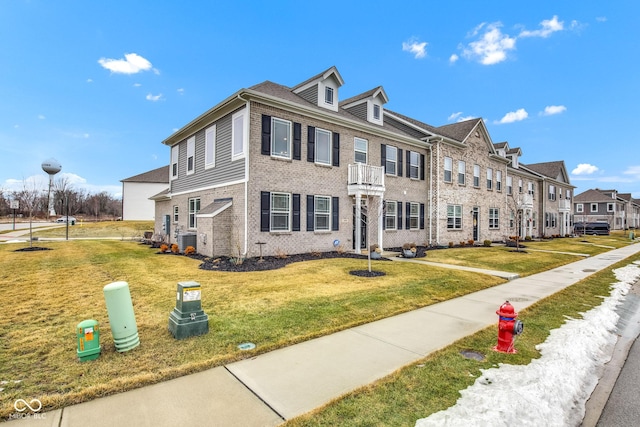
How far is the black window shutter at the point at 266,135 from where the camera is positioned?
42.8ft

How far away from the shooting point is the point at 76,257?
13.4 metres

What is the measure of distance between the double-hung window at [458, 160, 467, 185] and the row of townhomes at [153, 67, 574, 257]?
8 centimetres

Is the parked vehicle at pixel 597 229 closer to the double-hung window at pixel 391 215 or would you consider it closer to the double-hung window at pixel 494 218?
the double-hung window at pixel 494 218

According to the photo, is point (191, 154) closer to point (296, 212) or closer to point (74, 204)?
point (296, 212)

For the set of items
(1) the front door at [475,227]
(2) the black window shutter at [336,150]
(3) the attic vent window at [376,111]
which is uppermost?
(3) the attic vent window at [376,111]

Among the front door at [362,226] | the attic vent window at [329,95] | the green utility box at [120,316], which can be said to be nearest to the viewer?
the green utility box at [120,316]

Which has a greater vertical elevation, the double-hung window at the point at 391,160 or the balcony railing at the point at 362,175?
the double-hung window at the point at 391,160

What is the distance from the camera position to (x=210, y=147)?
15.9 meters

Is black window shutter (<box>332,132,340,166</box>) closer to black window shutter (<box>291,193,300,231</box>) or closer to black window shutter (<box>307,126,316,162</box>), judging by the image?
black window shutter (<box>307,126,316,162</box>)

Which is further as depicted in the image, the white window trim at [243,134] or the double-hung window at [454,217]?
→ the double-hung window at [454,217]

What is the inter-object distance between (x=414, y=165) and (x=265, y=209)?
37.0 feet

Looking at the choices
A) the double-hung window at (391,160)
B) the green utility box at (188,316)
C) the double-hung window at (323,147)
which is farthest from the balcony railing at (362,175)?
the green utility box at (188,316)

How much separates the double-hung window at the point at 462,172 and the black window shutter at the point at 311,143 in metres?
12.9

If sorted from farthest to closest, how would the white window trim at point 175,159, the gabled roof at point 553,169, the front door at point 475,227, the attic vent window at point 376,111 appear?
the gabled roof at point 553,169, the front door at point 475,227, the white window trim at point 175,159, the attic vent window at point 376,111
